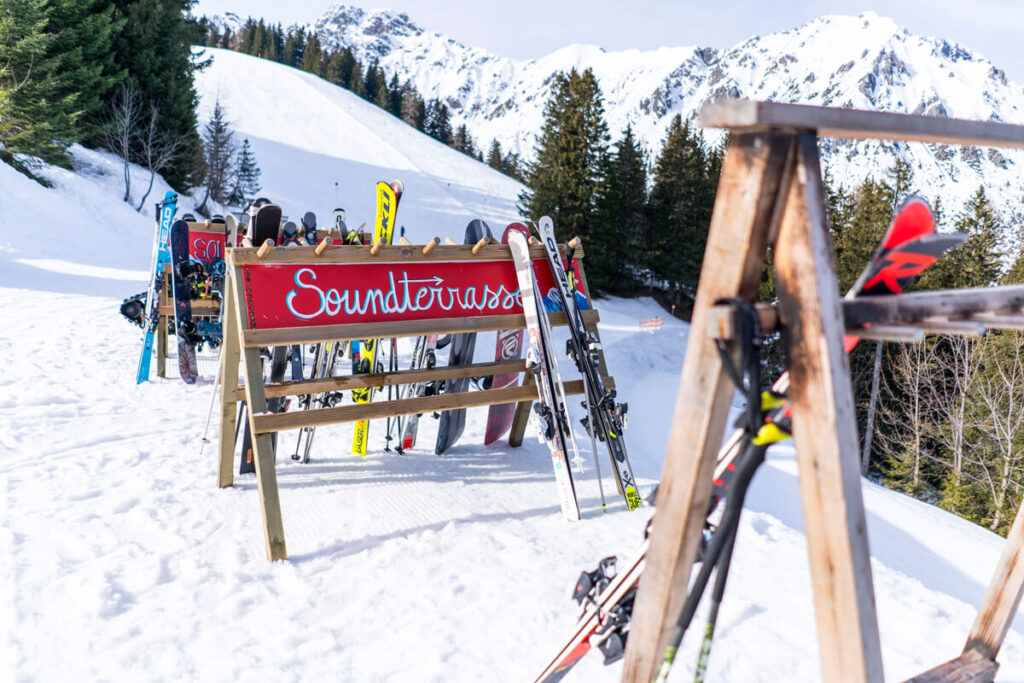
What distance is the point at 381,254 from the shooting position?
391cm

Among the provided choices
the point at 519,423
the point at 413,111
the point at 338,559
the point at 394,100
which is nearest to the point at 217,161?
the point at 519,423

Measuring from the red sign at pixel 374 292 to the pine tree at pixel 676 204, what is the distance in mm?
26221

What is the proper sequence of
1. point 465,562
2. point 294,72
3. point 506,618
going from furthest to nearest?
point 294,72 < point 465,562 < point 506,618

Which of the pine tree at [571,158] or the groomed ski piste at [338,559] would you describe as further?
the pine tree at [571,158]

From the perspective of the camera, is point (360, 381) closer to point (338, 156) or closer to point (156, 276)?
point (156, 276)

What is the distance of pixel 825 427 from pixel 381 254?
3.25 metres

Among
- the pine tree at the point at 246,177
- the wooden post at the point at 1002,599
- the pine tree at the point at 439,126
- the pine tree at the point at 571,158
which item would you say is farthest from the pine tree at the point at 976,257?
the pine tree at the point at 439,126

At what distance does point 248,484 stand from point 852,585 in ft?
13.2

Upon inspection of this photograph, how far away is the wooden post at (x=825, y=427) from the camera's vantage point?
1025 millimetres

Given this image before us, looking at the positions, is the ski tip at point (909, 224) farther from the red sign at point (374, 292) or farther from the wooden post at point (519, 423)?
the wooden post at point (519, 423)

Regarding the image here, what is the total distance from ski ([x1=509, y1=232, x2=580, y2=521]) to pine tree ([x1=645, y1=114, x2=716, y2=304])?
26.1 meters

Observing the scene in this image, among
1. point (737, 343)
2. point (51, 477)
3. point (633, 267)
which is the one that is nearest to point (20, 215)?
point (51, 477)

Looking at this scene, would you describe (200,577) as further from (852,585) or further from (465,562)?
(852,585)

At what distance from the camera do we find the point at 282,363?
5.87m
